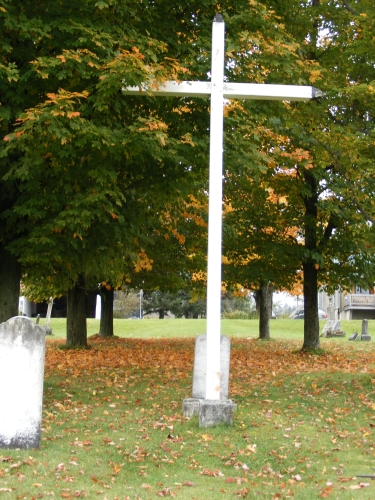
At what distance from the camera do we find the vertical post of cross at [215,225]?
9039mm

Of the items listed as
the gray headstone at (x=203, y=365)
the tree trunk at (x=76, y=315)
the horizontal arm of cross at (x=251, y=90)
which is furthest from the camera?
the tree trunk at (x=76, y=315)

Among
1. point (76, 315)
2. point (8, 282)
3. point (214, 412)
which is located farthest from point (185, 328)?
point (214, 412)

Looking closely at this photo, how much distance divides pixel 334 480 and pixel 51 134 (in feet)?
18.5

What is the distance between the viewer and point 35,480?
6422 millimetres

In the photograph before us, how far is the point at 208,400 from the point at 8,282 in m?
4.55

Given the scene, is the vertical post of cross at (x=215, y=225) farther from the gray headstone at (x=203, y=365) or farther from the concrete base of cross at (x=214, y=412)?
the gray headstone at (x=203, y=365)

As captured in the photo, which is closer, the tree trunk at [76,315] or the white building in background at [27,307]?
the tree trunk at [76,315]

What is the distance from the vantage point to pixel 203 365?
10102 mm

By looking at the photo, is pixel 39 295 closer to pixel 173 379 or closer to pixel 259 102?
pixel 173 379

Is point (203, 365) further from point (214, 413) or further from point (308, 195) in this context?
point (308, 195)

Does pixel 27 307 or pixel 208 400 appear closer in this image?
pixel 208 400

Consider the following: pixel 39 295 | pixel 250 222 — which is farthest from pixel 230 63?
pixel 39 295

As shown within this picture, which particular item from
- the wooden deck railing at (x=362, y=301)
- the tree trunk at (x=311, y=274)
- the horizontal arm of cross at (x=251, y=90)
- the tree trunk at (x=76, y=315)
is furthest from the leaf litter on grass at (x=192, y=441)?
the wooden deck railing at (x=362, y=301)

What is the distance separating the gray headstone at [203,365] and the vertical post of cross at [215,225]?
2.62 ft
